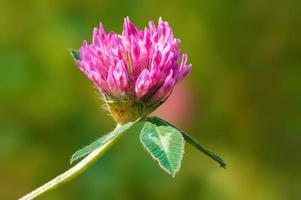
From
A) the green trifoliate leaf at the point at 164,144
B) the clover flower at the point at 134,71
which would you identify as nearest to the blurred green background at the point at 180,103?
the clover flower at the point at 134,71

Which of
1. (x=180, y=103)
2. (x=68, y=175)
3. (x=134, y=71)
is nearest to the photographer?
(x=68, y=175)

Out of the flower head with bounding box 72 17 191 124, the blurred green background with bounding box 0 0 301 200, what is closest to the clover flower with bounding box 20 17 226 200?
the flower head with bounding box 72 17 191 124

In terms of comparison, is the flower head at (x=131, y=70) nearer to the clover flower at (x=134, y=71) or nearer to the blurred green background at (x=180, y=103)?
the clover flower at (x=134, y=71)

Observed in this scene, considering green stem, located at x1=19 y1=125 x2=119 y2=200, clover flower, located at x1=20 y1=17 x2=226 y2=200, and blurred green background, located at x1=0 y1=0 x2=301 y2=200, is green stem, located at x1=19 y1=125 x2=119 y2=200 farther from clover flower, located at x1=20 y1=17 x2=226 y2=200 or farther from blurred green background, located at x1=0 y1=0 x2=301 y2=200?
blurred green background, located at x1=0 y1=0 x2=301 y2=200

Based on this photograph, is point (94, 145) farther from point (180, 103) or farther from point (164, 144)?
point (180, 103)

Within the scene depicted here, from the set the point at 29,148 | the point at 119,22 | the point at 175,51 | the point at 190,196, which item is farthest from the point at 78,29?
the point at 175,51

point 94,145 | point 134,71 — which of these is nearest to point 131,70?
point 134,71
